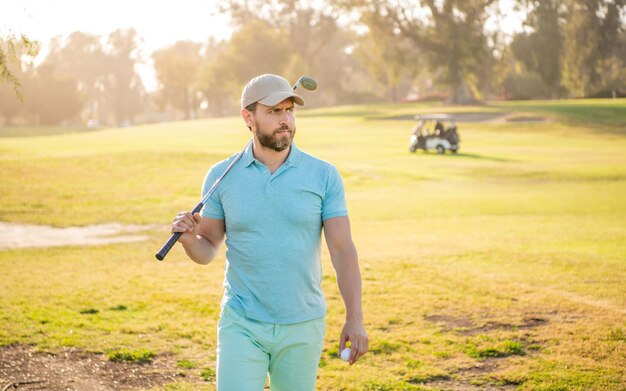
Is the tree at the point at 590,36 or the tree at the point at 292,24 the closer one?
the tree at the point at 590,36

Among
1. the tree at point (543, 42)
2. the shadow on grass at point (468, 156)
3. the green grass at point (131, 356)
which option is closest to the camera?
the green grass at point (131, 356)

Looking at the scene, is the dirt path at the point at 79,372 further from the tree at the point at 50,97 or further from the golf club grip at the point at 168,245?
the tree at the point at 50,97

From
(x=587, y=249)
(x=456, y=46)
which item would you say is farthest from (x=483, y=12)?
(x=587, y=249)

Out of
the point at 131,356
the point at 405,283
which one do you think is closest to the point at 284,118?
the point at 131,356

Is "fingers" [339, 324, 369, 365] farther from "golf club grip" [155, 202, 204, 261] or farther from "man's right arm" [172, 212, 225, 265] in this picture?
"golf club grip" [155, 202, 204, 261]

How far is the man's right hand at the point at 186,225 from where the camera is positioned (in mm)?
4438

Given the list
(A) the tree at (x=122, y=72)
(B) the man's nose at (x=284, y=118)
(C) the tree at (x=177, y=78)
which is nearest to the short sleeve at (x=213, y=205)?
(B) the man's nose at (x=284, y=118)

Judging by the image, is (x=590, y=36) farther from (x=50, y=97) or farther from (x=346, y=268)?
(x=50, y=97)

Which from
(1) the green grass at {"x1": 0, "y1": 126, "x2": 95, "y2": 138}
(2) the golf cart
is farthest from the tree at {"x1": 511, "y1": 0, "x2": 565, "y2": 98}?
(1) the green grass at {"x1": 0, "y1": 126, "x2": 95, "y2": 138}

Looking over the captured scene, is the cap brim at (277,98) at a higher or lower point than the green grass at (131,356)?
higher

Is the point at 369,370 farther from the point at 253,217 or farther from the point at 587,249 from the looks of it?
the point at 587,249

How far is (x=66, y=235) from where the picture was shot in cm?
1855

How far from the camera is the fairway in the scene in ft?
26.0

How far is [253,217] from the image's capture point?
4.49 metres
